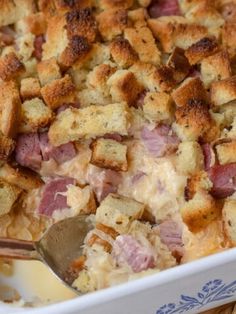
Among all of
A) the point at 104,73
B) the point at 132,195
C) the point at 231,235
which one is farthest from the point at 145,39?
the point at 231,235

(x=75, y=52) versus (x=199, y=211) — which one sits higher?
(x=75, y=52)

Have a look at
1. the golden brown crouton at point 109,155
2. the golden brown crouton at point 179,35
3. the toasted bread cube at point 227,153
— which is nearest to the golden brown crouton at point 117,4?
the golden brown crouton at point 179,35

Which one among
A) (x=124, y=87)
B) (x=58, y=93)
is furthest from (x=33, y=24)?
(x=124, y=87)

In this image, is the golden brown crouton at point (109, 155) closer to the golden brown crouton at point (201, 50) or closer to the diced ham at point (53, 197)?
the diced ham at point (53, 197)

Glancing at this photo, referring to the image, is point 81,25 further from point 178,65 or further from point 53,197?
point 53,197

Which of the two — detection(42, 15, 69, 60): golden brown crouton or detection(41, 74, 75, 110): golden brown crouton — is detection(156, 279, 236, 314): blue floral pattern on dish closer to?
detection(41, 74, 75, 110): golden brown crouton
